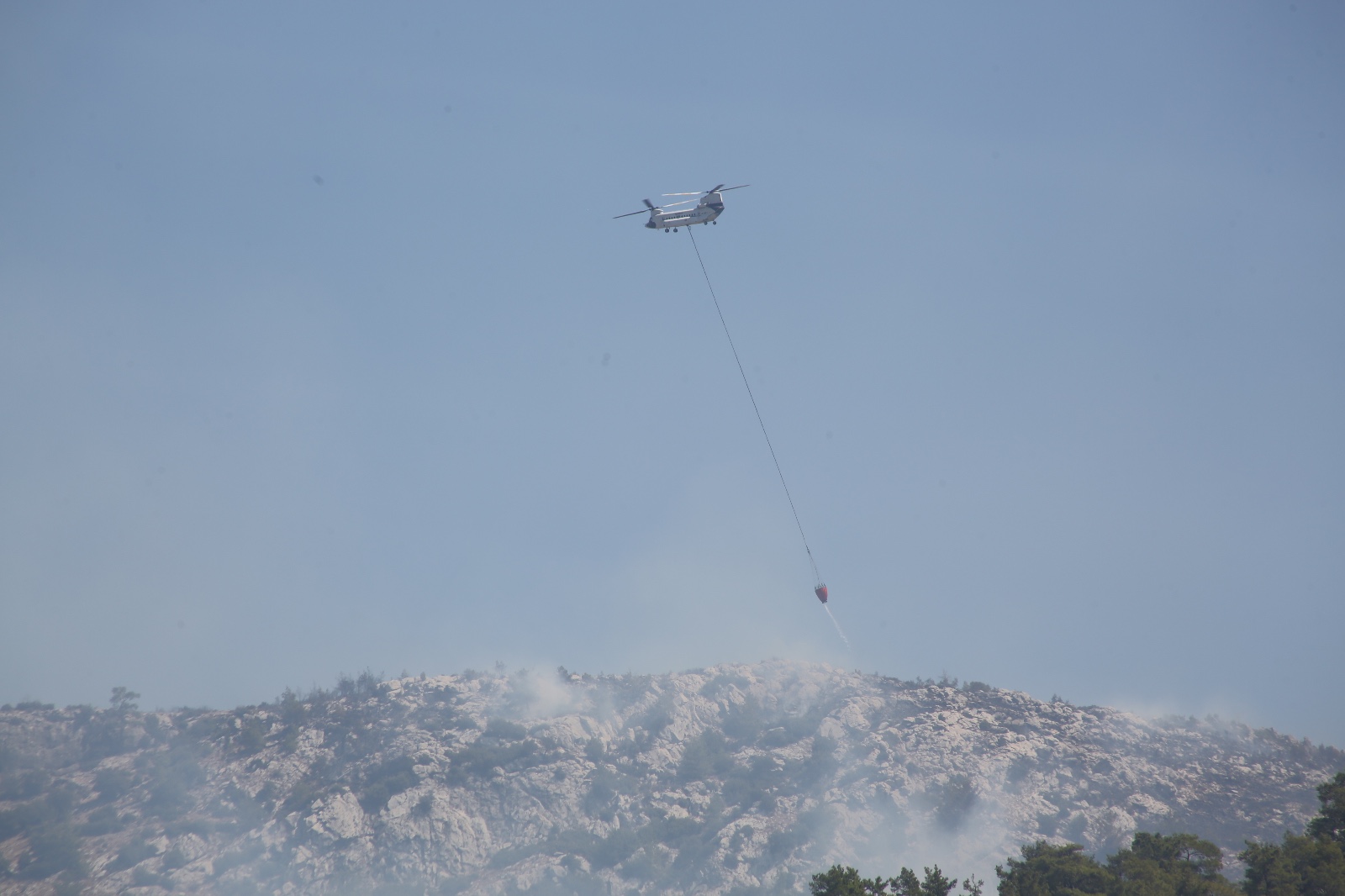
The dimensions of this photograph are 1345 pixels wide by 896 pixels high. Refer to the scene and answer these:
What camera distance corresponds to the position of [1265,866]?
6444cm

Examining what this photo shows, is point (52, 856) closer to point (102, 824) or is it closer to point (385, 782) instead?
point (102, 824)

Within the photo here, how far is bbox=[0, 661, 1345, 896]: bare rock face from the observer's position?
122 meters

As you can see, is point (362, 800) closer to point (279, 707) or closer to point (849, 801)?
point (279, 707)

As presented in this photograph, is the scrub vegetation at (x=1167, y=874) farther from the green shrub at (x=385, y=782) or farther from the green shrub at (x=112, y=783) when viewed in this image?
the green shrub at (x=112, y=783)

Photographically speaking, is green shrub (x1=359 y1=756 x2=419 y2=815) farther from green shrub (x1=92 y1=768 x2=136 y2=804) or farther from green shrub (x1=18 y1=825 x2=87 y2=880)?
green shrub (x1=18 y1=825 x2=87 y2=880)

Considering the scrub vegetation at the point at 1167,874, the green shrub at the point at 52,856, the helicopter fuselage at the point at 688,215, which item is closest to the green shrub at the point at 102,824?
the green shrub at the point at 52,856

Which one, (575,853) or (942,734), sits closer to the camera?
(575,853)

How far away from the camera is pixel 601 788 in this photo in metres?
139

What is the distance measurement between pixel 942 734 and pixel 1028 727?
44.9ft

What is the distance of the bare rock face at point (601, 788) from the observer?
12162cm

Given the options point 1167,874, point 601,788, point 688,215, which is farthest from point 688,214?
point 601,788

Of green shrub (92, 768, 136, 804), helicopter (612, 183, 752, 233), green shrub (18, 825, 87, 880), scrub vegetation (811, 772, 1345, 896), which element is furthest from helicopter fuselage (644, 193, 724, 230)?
green shrub (92, 768, 136, 804)

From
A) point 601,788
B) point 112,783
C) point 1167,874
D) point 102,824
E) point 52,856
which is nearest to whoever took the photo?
point 1167,874

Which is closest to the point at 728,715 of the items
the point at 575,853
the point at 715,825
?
the point at 715,825
